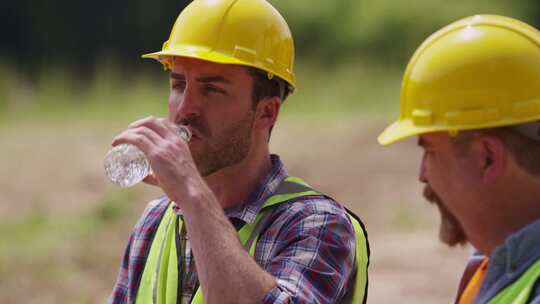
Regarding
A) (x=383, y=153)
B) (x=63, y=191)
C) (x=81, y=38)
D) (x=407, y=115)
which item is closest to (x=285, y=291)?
(x=407, y=115)

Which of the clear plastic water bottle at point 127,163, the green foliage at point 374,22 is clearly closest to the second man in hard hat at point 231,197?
the clear plastic water bottle at point 127,163

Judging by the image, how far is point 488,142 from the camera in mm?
2803

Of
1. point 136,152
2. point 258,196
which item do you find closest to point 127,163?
point 136,152

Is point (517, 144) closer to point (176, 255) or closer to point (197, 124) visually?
point (197, 124)

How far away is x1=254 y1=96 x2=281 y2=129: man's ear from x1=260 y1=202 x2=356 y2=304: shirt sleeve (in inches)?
17.2

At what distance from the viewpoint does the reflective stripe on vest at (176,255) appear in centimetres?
372

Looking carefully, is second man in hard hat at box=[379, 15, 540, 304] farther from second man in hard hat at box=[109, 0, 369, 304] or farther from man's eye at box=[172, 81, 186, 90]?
man's eye at box=[172, 81, 186, 90]

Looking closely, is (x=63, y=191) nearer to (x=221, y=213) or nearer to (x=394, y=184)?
(x=394, y=184)

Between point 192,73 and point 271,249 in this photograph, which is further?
point 192,73

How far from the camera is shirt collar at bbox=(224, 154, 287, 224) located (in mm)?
3764

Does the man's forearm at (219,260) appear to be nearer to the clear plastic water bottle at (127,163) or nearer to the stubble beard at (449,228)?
the clear plastic water bottle at (127,163)

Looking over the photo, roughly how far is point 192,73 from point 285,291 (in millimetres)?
954

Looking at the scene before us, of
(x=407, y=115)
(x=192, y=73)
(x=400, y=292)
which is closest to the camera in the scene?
(x=407, y=115)

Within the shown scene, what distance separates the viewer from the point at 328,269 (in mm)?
3568
